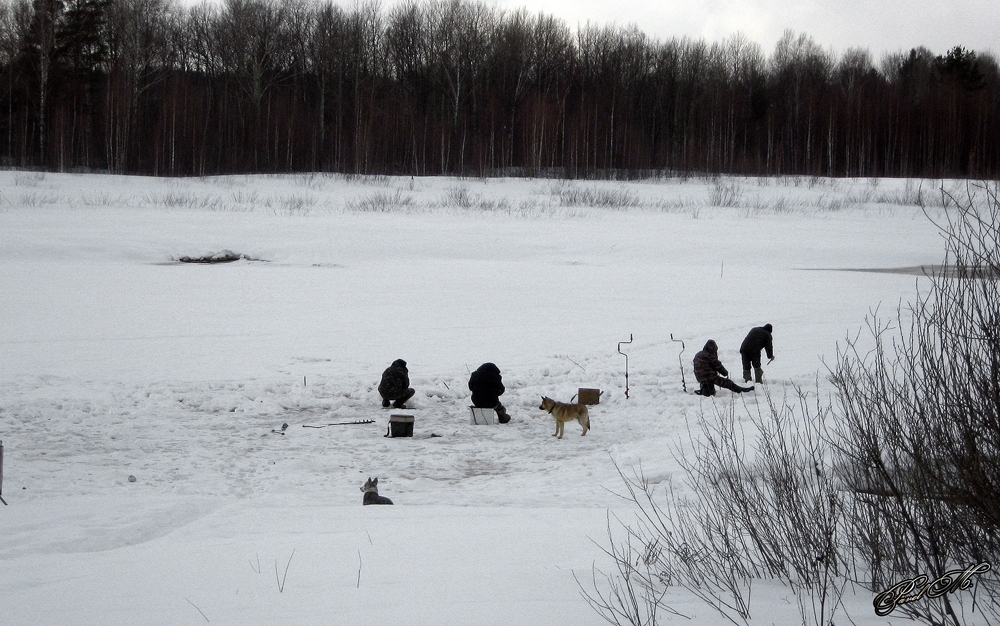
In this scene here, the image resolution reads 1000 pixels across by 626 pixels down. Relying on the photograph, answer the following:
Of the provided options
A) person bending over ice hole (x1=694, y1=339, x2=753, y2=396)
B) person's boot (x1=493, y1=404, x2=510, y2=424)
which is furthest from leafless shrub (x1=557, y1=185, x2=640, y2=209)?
person's boot (x1=493, y1=404, x2=510, y2=424)

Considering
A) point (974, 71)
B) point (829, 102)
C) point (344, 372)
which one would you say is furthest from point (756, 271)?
point (974, 71)

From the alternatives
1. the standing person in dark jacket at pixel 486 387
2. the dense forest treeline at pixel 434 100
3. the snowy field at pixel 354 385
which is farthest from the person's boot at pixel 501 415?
the dense forest treeline at pixel 434 100

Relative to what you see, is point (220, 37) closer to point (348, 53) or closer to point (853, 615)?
point (348, 53)

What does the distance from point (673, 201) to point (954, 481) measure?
39981 millimetres

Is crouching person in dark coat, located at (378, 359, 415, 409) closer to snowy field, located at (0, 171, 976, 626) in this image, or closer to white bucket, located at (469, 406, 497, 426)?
snowy field, located at (0, 171, 976, 626)

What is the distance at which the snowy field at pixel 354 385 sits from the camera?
508 cm

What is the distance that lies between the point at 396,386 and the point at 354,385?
4.67 feet

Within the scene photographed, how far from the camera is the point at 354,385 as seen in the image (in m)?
Answer: 12.6

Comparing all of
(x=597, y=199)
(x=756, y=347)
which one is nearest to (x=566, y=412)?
(x=756, y=347)

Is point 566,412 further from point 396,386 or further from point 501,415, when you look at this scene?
point 396,386

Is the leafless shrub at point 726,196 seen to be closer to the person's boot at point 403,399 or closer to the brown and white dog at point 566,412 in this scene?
the person's boot at point 403,399

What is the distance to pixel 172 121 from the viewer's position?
48.1 meters

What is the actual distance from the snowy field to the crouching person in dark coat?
279 millimetres

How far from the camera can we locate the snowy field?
508cm
